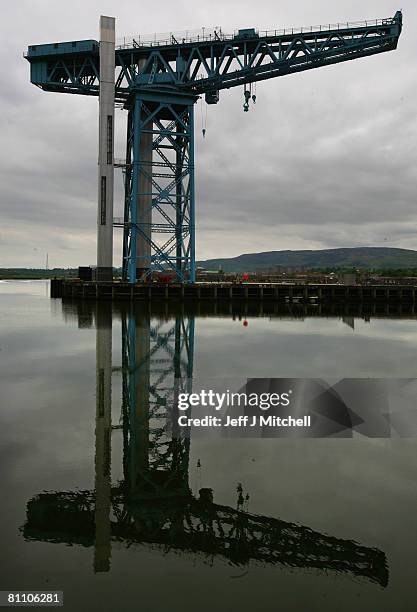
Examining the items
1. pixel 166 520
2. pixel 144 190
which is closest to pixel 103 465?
pixel 166 520

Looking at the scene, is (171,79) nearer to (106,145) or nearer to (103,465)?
(106,145)

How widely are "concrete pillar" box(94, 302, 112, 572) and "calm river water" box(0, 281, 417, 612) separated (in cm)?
3

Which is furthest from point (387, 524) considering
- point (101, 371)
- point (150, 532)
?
point (101, 371)

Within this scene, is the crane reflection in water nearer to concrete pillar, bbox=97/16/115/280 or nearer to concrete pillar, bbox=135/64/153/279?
concrete pillar, bbox=97/16/115/280

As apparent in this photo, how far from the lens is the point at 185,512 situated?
7164mm

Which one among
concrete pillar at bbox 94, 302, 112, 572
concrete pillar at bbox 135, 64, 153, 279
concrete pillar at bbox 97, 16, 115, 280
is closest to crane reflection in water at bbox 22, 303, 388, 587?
concrete pillar at bbox 94, 302, 112, 572

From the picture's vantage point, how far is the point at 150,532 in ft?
21.6

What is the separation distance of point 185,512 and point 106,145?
4370 cm

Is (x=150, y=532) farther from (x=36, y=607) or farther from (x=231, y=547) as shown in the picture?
(x=36, y=607)

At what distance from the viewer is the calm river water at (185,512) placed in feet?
17.5

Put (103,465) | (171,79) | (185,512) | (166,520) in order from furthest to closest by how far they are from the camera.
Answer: (171,79), (103,465), (185,512), (166,520)

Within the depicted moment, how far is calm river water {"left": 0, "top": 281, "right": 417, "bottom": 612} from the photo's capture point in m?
5.33

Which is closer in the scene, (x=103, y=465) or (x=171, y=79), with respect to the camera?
(x=103, y=465)

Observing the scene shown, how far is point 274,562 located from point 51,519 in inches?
126
